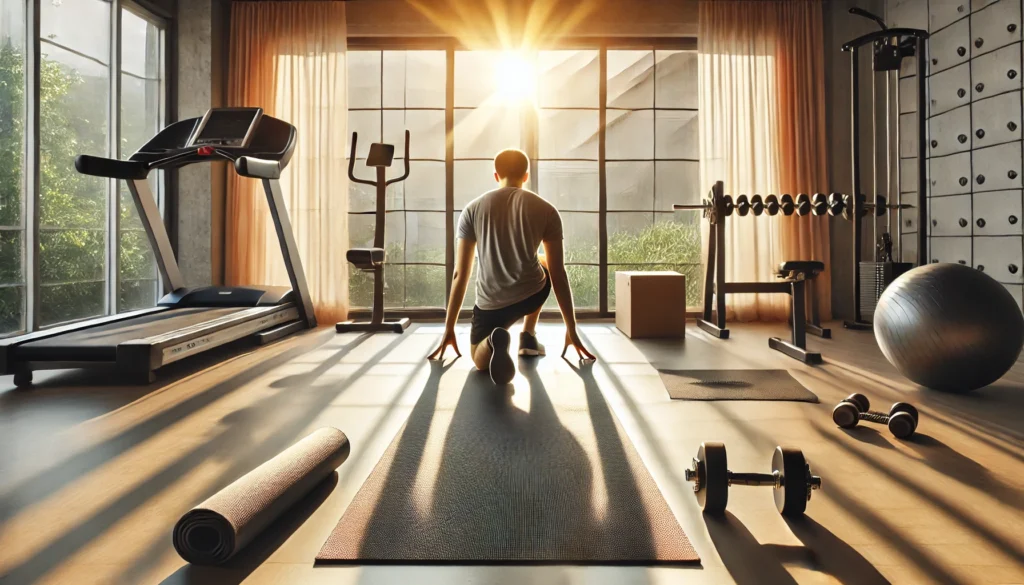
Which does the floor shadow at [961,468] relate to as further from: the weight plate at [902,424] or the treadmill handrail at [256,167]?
the treadmill handrail at [256,167]

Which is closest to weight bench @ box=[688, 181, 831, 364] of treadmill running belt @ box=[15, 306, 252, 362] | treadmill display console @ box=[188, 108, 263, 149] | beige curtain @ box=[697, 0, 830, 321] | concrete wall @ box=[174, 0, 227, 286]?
beige curtain @ box=[697, 0, 830, 321]

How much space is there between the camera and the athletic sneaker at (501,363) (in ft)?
8.95

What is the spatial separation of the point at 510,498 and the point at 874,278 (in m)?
4.12

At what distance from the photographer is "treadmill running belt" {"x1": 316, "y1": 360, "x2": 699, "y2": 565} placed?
124 cm

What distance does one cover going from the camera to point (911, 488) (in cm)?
161

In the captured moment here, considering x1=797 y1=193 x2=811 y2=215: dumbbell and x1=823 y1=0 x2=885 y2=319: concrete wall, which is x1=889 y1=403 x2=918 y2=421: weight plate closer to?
x1=797 y1=193 x2=811 y2=215: dumbbell

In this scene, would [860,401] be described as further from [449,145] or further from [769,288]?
[449,145]

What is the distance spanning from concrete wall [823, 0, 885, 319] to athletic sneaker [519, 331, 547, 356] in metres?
3.34

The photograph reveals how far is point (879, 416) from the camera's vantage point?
6.92ft

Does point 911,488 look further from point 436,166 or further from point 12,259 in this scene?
point 436,166

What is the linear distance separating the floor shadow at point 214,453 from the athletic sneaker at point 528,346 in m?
0.92

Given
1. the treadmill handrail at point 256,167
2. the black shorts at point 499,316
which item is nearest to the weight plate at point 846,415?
the black shorts at point 499,316

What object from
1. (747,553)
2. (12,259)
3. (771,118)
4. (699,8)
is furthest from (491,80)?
(747,553)

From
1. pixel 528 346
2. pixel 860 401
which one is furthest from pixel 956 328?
pixel 528 346
